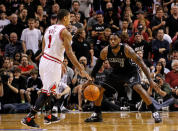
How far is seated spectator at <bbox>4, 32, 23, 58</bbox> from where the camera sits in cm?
1333

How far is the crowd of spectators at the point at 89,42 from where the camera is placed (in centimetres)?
1162

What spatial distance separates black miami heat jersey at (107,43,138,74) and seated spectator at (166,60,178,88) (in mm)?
3914

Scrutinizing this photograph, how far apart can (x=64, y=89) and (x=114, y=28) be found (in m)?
3.79

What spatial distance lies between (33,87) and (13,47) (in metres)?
2.27

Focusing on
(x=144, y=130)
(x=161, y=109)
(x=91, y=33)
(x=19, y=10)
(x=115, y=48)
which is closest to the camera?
(x=144, y=130)

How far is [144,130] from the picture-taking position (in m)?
6.35

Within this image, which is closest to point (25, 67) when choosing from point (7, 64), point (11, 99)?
point (7, 64)

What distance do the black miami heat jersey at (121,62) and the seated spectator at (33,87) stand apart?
4170 mm

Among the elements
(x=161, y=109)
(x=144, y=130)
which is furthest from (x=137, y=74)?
(x=161, y=109)

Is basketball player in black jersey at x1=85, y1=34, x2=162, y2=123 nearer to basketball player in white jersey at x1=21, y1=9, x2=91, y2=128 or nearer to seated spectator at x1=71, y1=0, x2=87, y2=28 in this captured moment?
basketball player in white jersey at x1=21, y1=9, x2=91, y2=128

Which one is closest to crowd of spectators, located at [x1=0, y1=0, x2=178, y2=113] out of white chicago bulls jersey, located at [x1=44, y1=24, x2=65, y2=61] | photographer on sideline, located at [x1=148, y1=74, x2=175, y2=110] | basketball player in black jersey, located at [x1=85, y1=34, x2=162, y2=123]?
photographer on sideline, located at [x1=148, y1=74, x2=175, y2=110]

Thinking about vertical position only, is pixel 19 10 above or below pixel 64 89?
above

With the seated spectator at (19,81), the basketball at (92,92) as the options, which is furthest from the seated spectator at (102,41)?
the basketball at (92,92)

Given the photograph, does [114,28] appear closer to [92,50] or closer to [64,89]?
[92,50]
